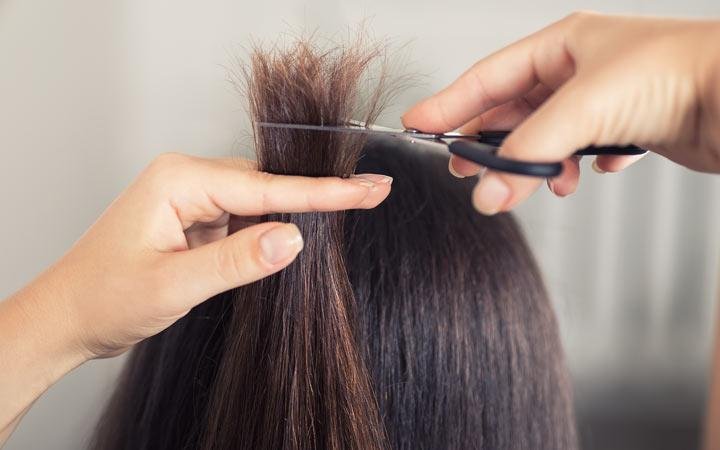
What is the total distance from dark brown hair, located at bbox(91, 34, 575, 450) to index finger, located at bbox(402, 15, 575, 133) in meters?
0.06

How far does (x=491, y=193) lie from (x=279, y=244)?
0.56 feet

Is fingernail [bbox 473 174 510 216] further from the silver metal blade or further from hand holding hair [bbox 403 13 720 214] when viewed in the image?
the silver metal blade

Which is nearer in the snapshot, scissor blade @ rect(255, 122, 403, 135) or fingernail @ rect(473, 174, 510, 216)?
fingernail @ rect(473, 174, 510, 216)

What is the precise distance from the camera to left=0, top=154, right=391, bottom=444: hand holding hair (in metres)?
0.57

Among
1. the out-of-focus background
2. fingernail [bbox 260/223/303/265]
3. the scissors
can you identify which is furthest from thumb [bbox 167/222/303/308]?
the out-of-focus background

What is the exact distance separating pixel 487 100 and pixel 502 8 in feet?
3.63

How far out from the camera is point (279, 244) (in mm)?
554

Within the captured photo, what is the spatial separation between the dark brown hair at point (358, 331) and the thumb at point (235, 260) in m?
0.09

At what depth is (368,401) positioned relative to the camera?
26.2 inches

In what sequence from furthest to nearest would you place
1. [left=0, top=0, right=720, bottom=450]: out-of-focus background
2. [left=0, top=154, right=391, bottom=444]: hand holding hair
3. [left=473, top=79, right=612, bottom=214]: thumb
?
[left=0, top=0, right=720, bottom=450]: out-of-focus background, [left=0, top=154, right=391, bottom=444]: hand holding hair, [left=473, top=79, right=612, bottom=214]: thumb

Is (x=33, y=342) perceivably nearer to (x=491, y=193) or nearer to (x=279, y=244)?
(x=279, y=244)

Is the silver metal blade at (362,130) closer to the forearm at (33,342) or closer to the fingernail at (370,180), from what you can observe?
the fingernail at (370,180)

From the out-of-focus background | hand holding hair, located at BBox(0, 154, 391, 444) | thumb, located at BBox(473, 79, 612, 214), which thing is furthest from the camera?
the out-of-focus background

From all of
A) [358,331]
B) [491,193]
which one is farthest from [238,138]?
[491,193]
